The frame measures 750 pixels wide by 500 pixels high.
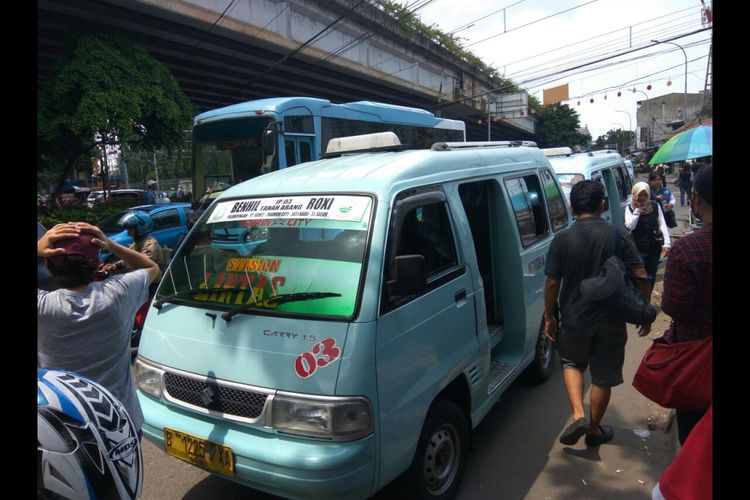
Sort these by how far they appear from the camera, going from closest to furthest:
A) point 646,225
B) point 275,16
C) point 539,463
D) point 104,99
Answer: point 539,463 < point 646,225 < point 104,99 < point 275,16

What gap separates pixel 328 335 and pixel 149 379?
1.22 meters

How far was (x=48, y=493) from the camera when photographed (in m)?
1.48

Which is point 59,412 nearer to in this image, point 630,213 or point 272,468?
point 272,468

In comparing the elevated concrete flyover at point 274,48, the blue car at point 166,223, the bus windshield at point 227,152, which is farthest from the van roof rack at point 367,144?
the elevated concrete flyover at point 274,48

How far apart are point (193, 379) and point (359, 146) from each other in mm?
2380

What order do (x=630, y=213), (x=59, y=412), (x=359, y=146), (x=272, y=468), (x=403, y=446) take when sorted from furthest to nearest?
(x=630, y=213) → (x=359, y=146) → (x=403, y=446) → (x=272, y=468) → (x=59, y=412)

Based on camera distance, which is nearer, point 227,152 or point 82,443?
point 82,443

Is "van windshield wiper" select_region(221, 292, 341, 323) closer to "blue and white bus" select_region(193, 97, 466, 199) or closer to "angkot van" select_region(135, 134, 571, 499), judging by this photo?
"angkot van" select_region(135, 134, 571, 499)

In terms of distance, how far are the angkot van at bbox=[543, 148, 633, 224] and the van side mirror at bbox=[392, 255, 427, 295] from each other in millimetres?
5823

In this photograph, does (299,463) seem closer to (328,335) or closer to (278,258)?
(328,335)

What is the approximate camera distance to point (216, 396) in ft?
8.29

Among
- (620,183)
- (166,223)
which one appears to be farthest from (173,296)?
(620,183)

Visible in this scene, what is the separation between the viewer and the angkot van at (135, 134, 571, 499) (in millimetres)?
2312
